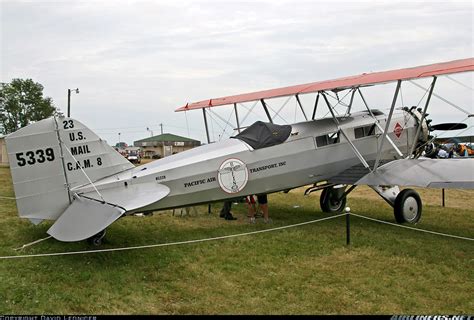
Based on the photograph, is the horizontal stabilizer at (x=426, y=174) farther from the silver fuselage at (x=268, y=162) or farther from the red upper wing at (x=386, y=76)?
the red upper wing at (x=386, y=76)

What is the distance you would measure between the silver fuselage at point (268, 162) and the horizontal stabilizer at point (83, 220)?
569mm

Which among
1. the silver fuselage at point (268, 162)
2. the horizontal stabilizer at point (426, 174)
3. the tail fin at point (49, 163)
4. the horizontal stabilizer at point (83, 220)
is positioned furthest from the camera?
the horizontal stabilizer at point (426, 174)

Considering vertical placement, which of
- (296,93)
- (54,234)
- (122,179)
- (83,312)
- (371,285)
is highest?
(296,93)

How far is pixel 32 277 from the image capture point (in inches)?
217

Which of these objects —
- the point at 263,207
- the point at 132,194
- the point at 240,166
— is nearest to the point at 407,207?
the point at 263,207

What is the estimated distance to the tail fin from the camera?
20.4ft

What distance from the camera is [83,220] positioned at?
5.85 metres

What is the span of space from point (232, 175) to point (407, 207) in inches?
157

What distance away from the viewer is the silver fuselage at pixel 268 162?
7.45 meters

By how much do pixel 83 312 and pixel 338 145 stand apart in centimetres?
690

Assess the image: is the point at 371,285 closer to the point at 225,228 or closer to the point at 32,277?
the point at 225,228

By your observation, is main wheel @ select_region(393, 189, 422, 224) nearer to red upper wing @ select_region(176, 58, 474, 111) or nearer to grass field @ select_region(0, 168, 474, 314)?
grass field @ select_region(0, 168, 474, 314)

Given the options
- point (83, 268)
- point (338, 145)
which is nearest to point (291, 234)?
point (338, 145)

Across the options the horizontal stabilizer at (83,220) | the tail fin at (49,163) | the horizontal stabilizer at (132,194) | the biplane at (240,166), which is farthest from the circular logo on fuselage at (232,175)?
the horizontal stabilizer at (83,220)
